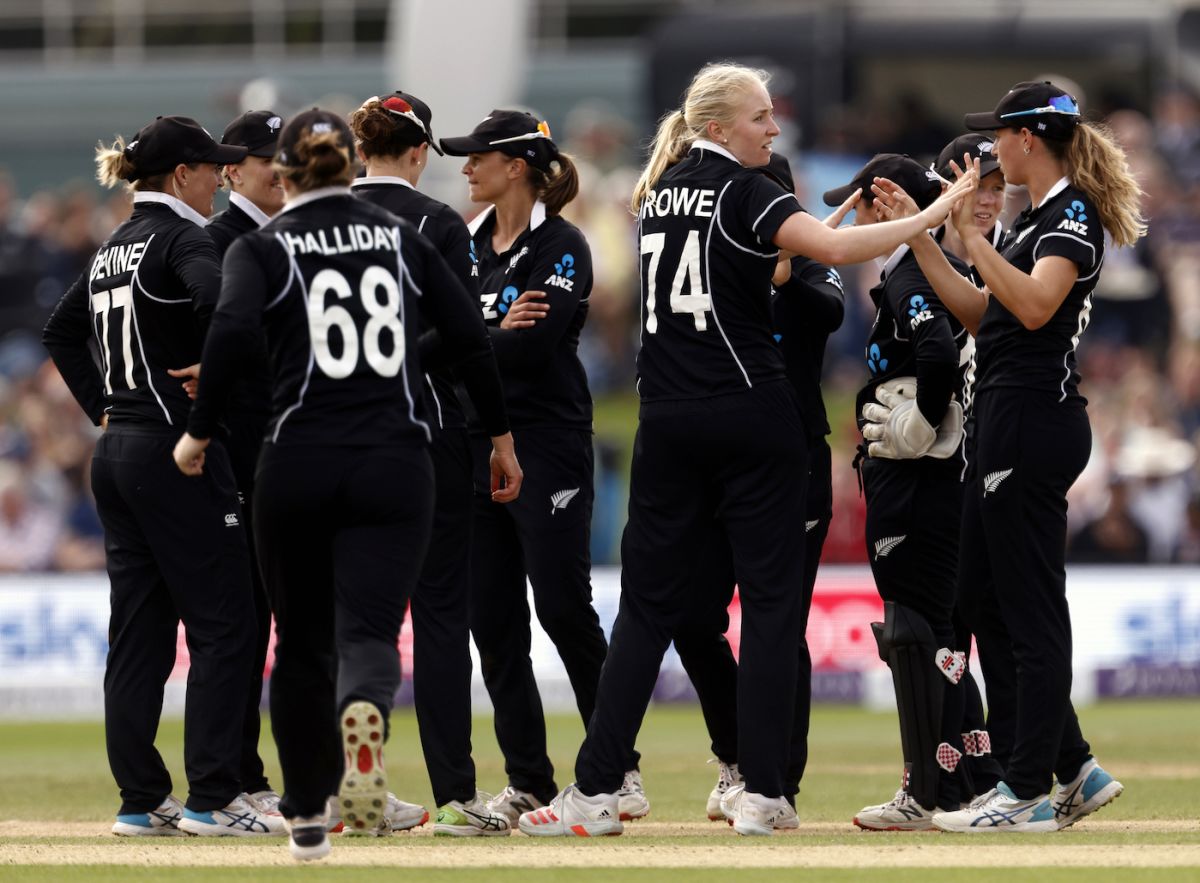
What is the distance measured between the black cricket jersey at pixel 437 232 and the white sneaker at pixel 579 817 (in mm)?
1517

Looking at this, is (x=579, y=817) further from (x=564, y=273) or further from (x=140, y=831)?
(x=564, y=273)

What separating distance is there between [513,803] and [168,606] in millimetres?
1598

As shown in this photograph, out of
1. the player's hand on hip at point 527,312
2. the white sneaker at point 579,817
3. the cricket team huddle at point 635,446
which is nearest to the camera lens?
the cricket team huddle at point 635,446

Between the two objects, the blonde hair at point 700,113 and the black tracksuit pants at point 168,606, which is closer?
the blonde hair at point 700,113

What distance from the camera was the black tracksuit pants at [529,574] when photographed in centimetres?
825

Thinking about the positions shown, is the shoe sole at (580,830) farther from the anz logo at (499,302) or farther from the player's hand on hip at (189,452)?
the anz logo at (499,302)

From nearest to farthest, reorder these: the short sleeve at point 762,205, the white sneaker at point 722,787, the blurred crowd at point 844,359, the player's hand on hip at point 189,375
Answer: the short sleeve at point 762,205 → the player's hand on hip at point 189,375 → the white sneaker at point 722,787 → the blurred crowd at point 844,359

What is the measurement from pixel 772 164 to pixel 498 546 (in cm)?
192

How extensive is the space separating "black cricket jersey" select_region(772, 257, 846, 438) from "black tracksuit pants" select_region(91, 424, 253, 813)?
2312 mm

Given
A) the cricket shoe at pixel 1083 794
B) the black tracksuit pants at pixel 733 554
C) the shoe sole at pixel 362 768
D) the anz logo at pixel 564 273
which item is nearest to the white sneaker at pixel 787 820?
the black tracksuit pants at pixel 733 554

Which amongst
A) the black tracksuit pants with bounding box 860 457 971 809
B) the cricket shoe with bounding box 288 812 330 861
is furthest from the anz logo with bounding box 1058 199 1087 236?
the cricket shoe with bounding box 288 812 330 861

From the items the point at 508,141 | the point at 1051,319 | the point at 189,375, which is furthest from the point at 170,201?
the point at 1051,319

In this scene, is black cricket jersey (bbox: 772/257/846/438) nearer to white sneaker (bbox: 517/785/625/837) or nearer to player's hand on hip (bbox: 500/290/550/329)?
player's hand on hip (bbox: 500/290/550/329)

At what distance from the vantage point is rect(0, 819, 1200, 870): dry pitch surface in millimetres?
6641
